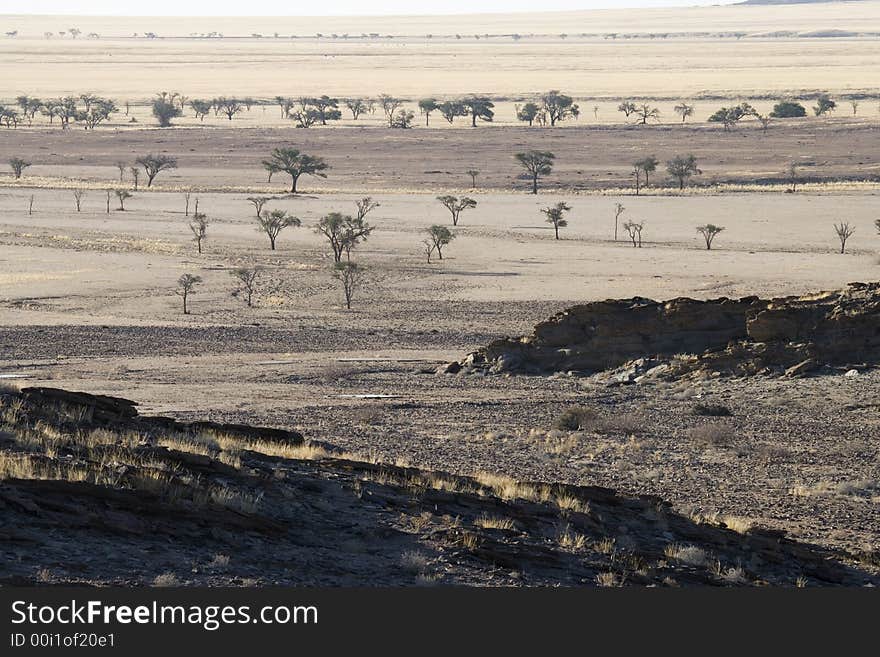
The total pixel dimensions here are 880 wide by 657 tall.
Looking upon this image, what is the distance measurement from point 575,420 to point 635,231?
40679 mm

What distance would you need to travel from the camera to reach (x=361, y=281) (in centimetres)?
4784

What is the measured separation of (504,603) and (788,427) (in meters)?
14.3

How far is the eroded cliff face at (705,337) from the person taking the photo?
26688 millimetres

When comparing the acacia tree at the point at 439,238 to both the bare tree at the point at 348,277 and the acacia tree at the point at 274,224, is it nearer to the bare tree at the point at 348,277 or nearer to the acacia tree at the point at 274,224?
the bare tree at the point at 348,277

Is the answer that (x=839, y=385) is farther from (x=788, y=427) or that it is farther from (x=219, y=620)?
(x=219, y=620)

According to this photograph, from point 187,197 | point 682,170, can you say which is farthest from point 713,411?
point 682,170

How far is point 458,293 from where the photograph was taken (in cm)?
4591

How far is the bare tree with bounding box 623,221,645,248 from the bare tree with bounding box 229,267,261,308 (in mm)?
18289

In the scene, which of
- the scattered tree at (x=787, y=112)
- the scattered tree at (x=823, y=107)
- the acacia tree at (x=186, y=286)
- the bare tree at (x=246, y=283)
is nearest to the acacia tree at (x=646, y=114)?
the scattered tree at (x=787, y=112)

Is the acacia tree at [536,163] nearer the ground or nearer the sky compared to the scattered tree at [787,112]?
nearer the ground

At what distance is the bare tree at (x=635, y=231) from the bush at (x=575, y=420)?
35.5 metres

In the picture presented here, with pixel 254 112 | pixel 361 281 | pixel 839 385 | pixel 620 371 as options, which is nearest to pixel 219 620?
pixel 839 385

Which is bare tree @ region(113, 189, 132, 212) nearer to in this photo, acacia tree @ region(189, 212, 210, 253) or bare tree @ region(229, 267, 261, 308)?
acacia tree @ region(189, 212, 210, 253)

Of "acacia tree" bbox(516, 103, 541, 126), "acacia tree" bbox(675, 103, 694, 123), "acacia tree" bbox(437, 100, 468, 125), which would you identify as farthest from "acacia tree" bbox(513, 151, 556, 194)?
"acacia tree" bbox(675, 103, 694, 123)
